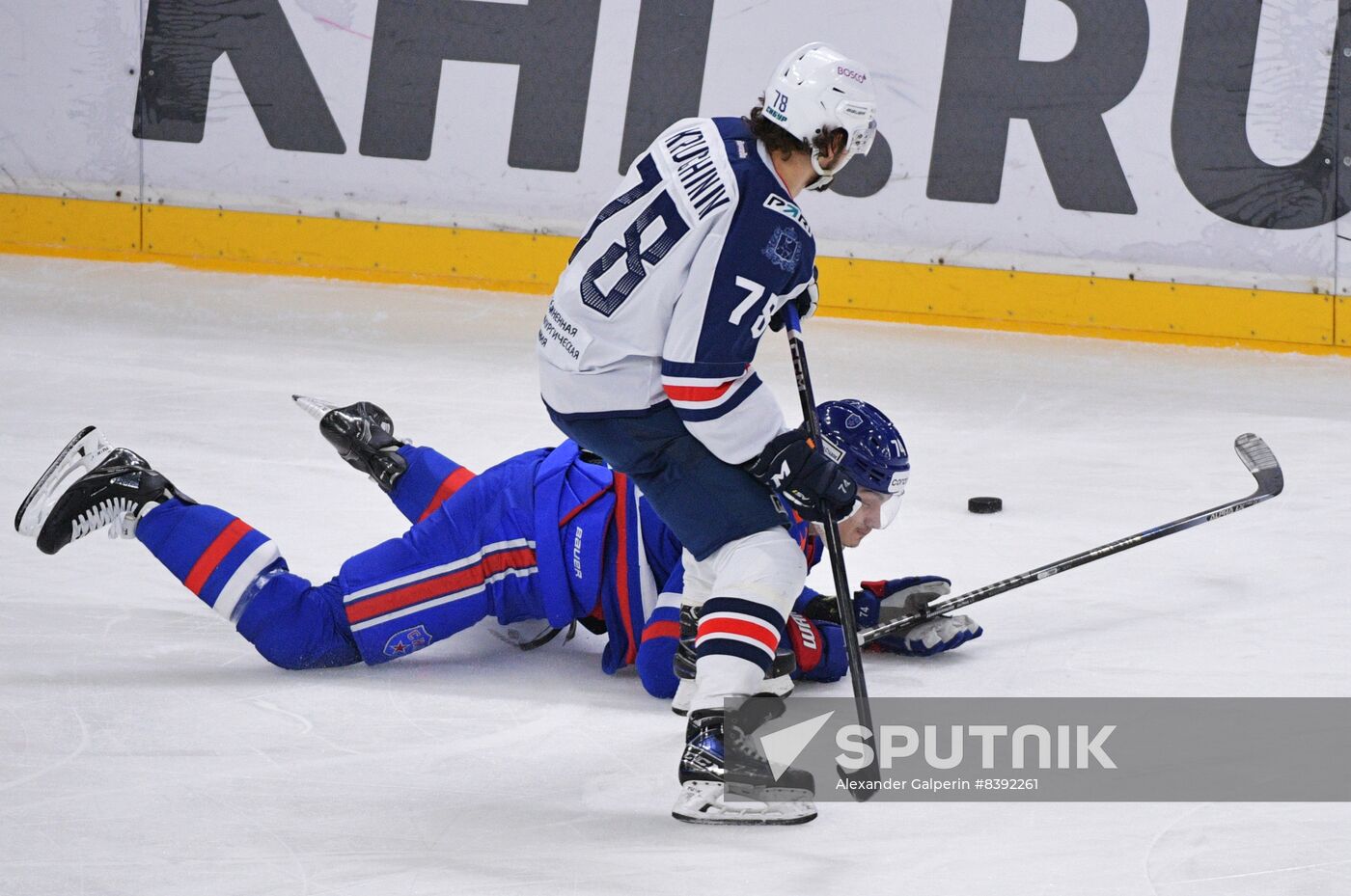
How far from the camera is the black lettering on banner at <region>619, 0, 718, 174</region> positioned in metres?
6.64

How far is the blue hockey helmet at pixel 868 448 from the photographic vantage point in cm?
285

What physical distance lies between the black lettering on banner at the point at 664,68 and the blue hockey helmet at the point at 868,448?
3911 millimetres

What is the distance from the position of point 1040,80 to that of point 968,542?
9.24ft

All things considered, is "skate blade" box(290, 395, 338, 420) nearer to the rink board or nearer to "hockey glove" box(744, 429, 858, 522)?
"hockey glove" box(744, 429, 858, 522)

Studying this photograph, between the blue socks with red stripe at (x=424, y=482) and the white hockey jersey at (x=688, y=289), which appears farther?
the blue socks with red stripe at (x=424, y=482)

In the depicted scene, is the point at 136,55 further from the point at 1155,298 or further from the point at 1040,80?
the point at 1155,298

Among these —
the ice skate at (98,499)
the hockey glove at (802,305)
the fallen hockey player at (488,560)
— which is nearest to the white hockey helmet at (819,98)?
the hockey glove at (802,305)

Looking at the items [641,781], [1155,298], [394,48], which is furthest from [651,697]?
[394,48]

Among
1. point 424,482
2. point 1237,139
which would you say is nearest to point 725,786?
point 424,482

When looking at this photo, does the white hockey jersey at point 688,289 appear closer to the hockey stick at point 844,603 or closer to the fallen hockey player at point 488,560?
the hockey stick at point 844,603

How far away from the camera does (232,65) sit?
7082mm

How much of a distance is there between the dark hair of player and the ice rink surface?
91 centimetres

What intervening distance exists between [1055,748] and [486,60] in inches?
189

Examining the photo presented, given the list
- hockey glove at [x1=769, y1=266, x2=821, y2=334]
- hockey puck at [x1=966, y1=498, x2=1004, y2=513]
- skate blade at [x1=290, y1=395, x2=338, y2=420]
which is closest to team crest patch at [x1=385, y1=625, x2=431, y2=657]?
skate blade at [x1=290, y1=395, x2=338, y2=420]
